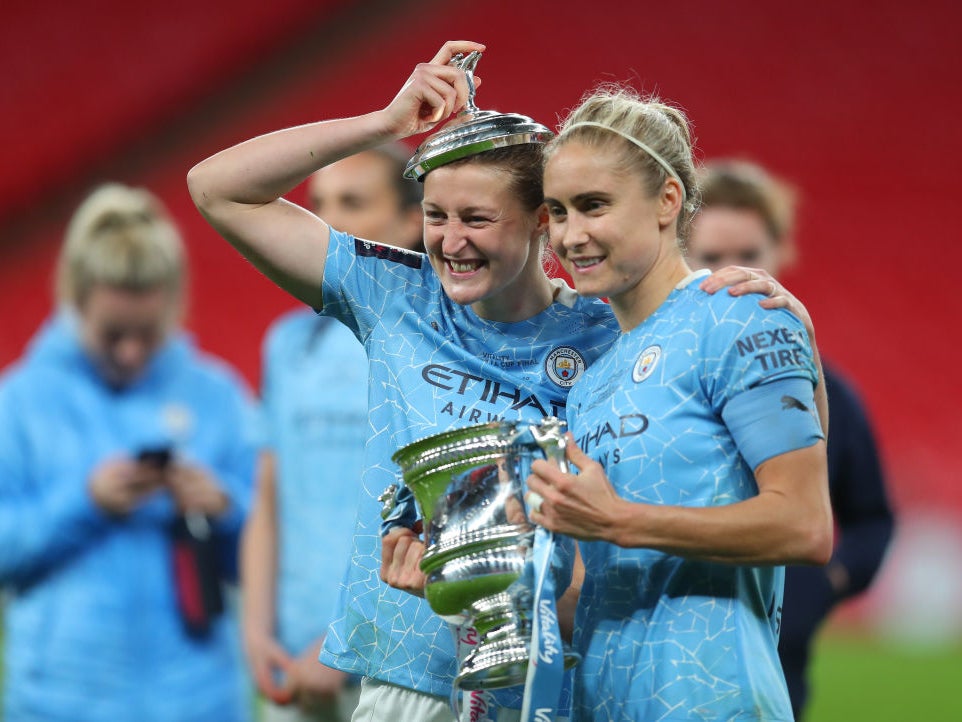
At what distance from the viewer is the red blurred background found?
1062 cm

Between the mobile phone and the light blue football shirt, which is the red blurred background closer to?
the mobile phone

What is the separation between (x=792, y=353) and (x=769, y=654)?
1.41 feet

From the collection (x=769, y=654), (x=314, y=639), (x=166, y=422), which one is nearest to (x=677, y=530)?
(x=769, y=654)

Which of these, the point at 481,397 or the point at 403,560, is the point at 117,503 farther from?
the point at 403,560

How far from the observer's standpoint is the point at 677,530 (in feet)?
5.91

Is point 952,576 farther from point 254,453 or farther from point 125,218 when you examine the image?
point 125,218

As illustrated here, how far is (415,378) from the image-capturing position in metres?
2.37

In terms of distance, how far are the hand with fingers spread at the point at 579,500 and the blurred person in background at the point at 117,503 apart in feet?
7.27

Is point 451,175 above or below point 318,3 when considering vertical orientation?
below

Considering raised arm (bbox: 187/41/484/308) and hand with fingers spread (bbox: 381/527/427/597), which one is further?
raised arm (bbox: 187/41/484/308)

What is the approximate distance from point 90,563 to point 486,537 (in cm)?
227

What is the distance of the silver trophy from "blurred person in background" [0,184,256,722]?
204 centimetres

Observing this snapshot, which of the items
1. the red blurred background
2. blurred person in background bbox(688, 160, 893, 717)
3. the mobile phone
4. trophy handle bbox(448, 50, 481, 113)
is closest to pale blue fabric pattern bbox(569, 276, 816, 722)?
trophy handle bbox(448, 50, 481, 113)

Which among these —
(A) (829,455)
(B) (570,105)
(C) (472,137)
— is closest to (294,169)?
(C) (472,137)
